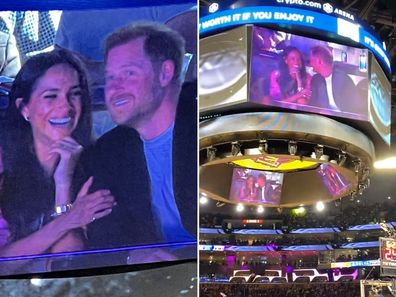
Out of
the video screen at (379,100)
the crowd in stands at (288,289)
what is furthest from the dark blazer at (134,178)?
the crowd in stands at (288,289)

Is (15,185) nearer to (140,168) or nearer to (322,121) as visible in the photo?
(140,168)

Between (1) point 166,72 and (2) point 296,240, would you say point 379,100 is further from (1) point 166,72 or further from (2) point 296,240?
(2) point 296,240

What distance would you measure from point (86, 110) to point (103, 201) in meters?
0.31

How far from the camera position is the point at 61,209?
180 cm

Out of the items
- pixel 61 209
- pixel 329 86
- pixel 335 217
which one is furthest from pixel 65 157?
pixel 335 217

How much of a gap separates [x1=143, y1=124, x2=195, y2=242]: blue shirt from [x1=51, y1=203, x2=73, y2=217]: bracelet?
0.88 feet

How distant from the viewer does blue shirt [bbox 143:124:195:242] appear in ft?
5.92

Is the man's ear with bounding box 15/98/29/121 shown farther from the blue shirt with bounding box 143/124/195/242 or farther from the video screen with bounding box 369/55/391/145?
the video screen with bounding box 369/55/391/145

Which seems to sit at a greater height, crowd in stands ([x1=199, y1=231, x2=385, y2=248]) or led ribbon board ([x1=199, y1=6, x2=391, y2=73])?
crowd in stands ([x1=199, y1=231, x2=385, y2=248])

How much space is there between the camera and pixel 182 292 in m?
1.77

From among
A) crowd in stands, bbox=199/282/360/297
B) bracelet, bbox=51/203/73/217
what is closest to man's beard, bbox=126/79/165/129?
bracelet, bbox=51/203/73/217

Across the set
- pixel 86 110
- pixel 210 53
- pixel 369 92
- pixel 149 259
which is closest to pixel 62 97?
pixel 86 110

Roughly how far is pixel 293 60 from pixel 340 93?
640 millimetres

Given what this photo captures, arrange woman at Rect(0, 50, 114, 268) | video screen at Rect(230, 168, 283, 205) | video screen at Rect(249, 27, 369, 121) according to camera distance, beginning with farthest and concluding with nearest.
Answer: video screen at Rect(230, 168, 283, 205), video screen at Rect(249, 27, 369, 121), woman at Rect(0, 50, 114, 268)
